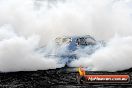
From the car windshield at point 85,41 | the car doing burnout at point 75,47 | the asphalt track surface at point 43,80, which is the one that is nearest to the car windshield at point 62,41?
the car doing burnout at point 75,47

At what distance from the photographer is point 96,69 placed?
1411cm

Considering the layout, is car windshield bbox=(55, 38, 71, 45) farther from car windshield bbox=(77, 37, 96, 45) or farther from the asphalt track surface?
the asphalt track surface

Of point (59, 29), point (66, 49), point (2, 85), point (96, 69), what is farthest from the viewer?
point (59, 29)

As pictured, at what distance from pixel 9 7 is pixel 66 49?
386 inches

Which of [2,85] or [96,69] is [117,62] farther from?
[2,85]

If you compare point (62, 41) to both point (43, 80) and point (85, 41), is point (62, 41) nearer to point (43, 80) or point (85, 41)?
point (85, 41)

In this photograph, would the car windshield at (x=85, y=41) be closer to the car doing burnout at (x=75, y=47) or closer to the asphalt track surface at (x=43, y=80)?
the car doing burnout at (x=75, y=47)

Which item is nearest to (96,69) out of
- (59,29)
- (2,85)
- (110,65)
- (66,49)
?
(110,65)

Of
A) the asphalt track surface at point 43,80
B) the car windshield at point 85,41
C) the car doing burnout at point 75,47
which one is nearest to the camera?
the asphalt track surface at point 43,80

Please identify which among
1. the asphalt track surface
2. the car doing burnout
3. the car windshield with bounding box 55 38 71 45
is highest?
the car windshield with bounding box 55 38 71 45

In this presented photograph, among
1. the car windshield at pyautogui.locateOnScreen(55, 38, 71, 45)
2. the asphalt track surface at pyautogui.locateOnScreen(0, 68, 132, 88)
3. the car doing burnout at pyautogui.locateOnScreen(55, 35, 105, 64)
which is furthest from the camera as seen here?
the car windshield at pyautogui.locateOnScreen(55, 38, 71, 45)

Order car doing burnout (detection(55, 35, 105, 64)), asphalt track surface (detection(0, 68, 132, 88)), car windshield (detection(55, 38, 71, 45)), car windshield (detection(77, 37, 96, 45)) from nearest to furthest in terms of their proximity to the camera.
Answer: asphalt track surface (detection(0, 68, 132, 88))
car doing burnout (detection(55, 35, 105, 64))
car windshield (detection(77, 37, 96, 45))
car windshield (detection(55, 38, 71, 45))

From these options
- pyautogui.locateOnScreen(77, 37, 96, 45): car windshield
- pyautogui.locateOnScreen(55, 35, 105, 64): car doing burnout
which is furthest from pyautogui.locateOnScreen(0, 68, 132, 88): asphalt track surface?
pyautogui.locateOnScreen(77, 37, 96, 45): car windshield

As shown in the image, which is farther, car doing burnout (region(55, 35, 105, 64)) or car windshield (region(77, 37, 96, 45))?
car windshield (region(77, 37, 96, 45))
